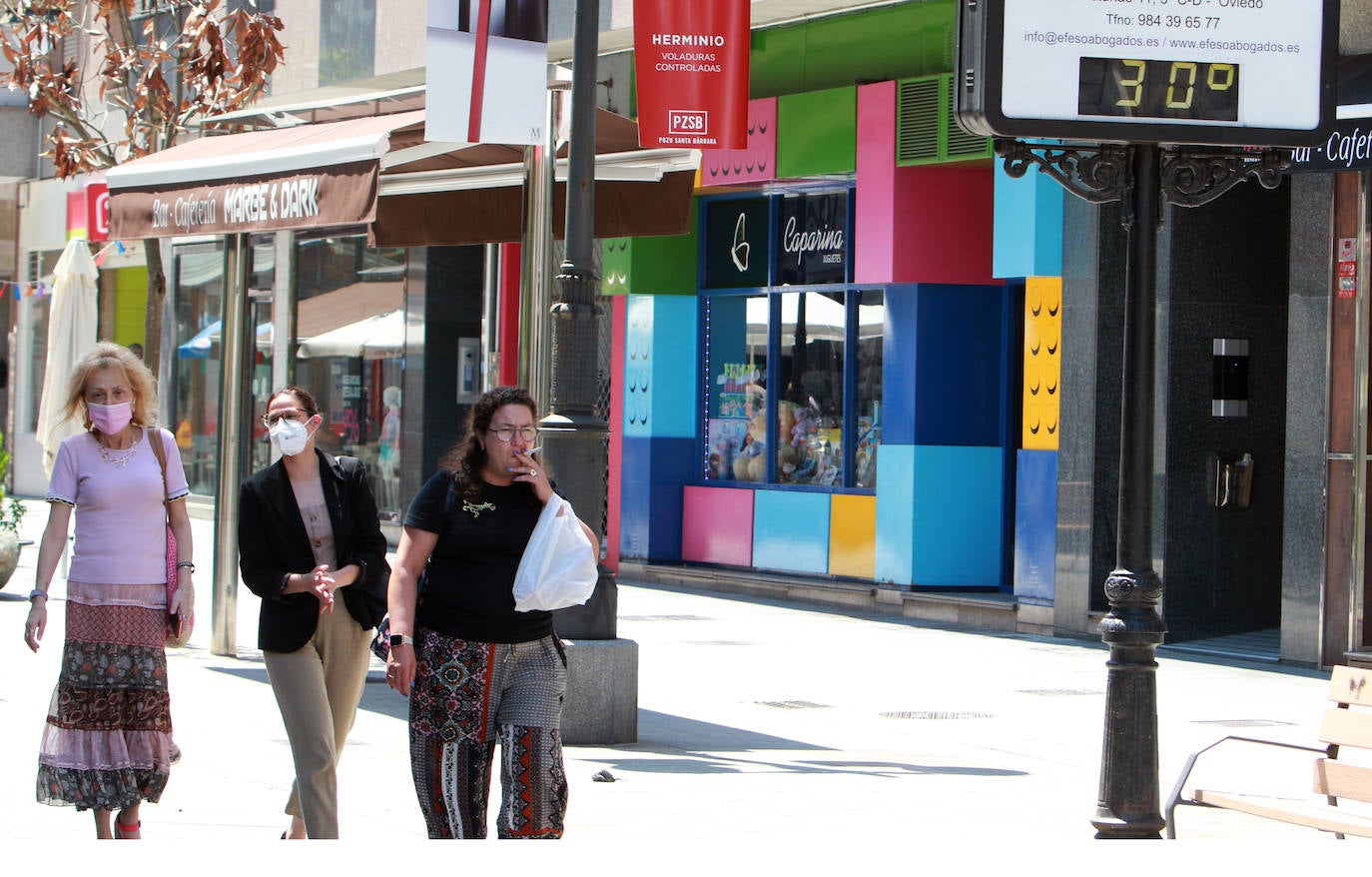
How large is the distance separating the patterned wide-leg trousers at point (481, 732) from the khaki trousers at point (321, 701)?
685 mm

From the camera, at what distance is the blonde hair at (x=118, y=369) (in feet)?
23.6

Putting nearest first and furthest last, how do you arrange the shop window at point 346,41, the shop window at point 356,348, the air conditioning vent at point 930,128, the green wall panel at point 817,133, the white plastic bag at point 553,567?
the white plastic bag at point 553,567, the air conditioning vent at point 930,128, the green wall panel at point 817,133, the shop window at point 346,41, the shop window at point 356,348

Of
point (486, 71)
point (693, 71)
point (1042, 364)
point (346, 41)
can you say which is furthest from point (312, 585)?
point (346, 41)

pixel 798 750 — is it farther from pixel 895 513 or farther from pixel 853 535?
pixel 853 535

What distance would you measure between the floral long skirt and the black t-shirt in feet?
4.99

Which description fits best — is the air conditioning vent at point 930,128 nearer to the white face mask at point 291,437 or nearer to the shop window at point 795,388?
the shop window at point 795,388

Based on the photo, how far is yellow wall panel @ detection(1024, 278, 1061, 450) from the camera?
15367mm

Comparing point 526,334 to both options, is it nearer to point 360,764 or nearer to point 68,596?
point 360,764

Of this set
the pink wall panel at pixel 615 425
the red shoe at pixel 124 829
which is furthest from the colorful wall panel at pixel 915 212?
the red shoe at pixel 124 829

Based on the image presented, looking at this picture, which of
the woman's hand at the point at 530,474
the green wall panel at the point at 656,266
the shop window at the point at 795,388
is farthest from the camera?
the green wall panel at the point at 656,266

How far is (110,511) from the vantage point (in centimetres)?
715

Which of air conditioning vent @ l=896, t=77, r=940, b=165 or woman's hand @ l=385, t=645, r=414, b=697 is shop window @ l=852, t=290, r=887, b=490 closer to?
air conditioning vent @ l=896, t=77, r=940, b=165

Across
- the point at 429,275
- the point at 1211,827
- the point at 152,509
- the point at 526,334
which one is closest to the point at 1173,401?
the point at 526,334

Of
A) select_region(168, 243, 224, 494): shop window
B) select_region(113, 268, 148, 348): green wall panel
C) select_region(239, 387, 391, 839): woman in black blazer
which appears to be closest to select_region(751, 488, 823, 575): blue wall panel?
select_region(239, 387, 391, 839): woman in black blazer
